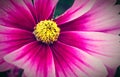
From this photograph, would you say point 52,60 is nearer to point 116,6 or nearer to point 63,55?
point 63,55

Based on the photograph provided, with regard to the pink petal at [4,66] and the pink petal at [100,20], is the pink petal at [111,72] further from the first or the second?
the pink petal at [4,66]

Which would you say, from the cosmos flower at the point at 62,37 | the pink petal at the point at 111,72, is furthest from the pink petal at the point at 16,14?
the pink petal at the point at 111,72

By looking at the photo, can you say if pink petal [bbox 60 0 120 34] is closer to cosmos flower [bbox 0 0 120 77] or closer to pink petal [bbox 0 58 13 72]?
cosmos flower [bbox 0 0 120 77]

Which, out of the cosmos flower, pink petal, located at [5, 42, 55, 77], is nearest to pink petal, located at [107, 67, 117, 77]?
the cosmos flower

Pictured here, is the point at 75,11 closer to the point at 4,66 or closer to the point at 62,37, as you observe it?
the point at 62,37

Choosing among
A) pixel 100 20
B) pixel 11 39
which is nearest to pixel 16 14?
pixel 11 39

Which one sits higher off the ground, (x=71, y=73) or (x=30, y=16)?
(x=30, y=16)

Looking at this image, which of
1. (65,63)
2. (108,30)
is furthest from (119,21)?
(65,63)
